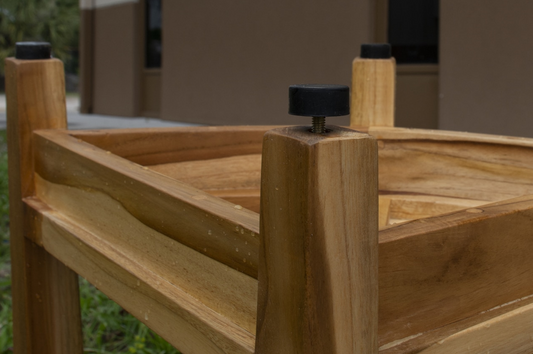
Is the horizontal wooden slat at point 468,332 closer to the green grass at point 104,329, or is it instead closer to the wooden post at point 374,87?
the wooden post at point 374,87

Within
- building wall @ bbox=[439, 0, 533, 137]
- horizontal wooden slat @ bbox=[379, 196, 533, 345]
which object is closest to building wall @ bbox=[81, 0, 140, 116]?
building wall @ bbox=[439, 0, 533, 137]

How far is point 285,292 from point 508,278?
295 mm

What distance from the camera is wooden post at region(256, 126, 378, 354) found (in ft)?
1.48

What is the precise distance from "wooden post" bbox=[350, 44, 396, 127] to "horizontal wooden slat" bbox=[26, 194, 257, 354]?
Answer: 29.4 inches

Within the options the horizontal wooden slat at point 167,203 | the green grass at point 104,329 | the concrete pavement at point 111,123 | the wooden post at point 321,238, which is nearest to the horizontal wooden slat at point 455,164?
the horizontal wooden slat at point 167,203

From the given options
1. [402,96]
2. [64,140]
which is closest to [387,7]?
[402,96]

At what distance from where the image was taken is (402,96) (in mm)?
4977

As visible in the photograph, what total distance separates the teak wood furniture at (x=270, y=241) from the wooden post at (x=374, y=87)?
0.18 meters

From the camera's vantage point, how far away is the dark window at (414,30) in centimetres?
462

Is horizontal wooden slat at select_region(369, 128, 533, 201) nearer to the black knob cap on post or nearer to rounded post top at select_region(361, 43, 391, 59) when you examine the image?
rounded post top at select_region(361, 43, 391, 59)

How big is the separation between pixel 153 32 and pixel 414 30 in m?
4.30

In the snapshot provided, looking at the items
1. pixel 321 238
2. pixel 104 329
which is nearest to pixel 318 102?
pixel 321 238

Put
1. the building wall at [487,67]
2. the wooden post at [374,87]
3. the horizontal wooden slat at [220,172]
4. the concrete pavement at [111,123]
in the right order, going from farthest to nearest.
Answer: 1. the concrete pavement at [111,123]
2. the building wall at [487,67]
3. the wooden post at [374,87]
4. the horizontal wooden slat at [220,172]

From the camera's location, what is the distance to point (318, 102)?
46cm
